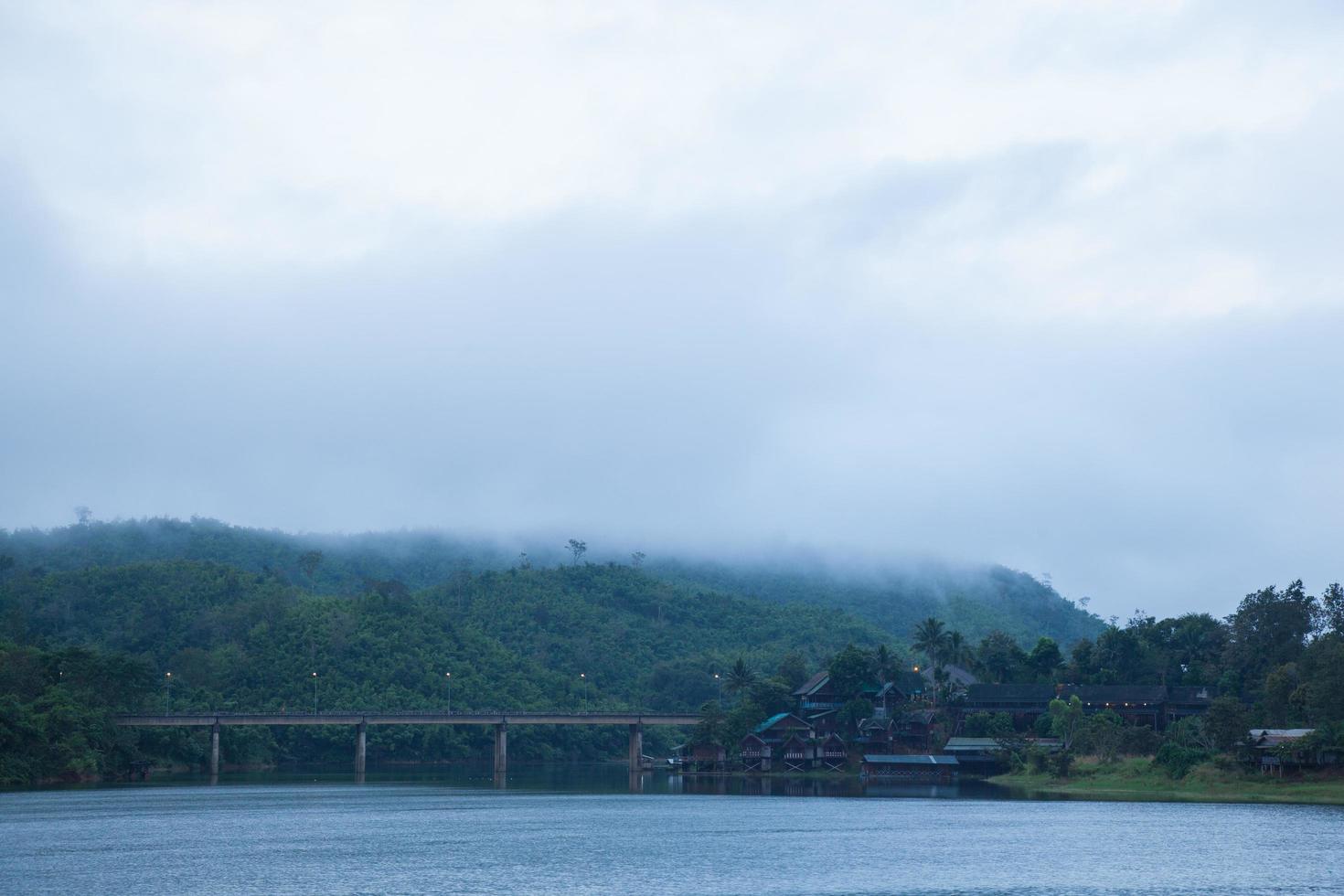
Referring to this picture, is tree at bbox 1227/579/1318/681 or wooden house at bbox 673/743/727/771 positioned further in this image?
wooden house at bbox 673/743/727/771

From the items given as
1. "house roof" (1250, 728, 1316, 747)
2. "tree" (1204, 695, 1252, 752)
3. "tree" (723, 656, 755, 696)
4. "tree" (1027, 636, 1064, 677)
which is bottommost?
"house roof" (1250, 728, 1316, 747)

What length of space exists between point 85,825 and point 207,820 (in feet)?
27.8

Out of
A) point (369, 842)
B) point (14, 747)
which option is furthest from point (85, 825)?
point (14, 747)

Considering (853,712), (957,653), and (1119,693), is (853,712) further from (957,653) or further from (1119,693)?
(1119,693)

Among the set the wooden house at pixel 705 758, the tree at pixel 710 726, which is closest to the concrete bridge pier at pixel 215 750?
the wooden house at pixel 705 758

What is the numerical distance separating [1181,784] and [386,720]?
97.3 meters

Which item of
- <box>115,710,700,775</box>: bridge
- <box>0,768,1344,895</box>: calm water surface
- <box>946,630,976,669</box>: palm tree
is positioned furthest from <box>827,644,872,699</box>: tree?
<box>0,768,1344,895</box>: calm water surface

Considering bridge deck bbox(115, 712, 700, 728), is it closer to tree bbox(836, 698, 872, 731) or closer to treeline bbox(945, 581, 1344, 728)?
tree bbox(836, 698, 872, 731)

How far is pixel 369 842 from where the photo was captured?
78125 millimetres

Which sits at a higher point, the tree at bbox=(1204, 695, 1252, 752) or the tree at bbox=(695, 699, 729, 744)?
the tree at bbox=(1204, 695, 1252, 752)

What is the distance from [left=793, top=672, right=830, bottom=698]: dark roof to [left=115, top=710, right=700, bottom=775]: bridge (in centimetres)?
1498

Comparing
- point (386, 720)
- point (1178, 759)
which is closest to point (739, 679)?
point (386, 720)

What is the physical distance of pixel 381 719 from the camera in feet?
543

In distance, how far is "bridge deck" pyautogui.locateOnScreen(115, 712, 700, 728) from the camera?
15550 cm
